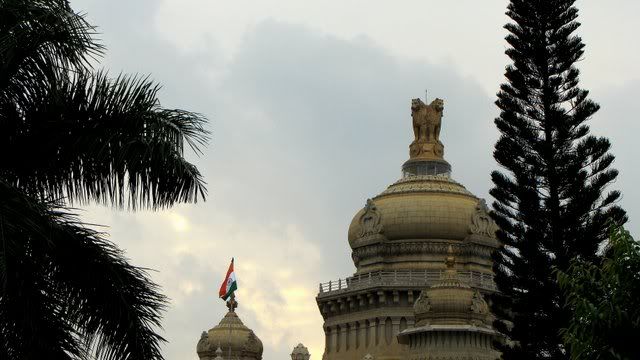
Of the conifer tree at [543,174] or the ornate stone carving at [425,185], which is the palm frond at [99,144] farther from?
the ornate stone carving at [425,185]

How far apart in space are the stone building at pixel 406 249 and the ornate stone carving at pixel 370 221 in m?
0.06

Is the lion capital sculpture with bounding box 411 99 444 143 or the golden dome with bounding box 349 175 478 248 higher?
the lion capital sculpture with bounding box 411 99 444 143

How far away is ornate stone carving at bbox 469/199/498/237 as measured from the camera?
229ft

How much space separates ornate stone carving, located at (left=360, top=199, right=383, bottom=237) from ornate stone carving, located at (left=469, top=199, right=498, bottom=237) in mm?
5078

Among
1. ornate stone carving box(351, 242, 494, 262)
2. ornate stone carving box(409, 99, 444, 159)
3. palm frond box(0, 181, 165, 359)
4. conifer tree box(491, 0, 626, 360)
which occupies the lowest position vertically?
palm frond box(0, 181, 165, 359)

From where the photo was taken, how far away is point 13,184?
13906mm

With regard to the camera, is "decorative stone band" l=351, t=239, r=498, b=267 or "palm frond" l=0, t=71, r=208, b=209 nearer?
"palm frond" l=0, t=71, r=208, b=209

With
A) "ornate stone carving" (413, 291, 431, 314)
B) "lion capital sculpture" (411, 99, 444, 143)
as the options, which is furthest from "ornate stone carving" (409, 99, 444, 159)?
"ornate stone carving" (413, 291, 431, 314)

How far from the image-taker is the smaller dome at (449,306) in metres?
55.1

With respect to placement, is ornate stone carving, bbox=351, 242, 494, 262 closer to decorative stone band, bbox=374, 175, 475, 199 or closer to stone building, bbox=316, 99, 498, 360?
stone building, bbox=316, 99, 498, 360

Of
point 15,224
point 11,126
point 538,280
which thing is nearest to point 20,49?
point 11,126

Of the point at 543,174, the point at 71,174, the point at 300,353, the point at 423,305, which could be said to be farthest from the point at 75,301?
the point at 300,353

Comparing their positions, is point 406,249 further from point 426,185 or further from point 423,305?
point 423,305

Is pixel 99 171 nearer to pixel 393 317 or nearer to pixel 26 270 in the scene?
pixel 26 270
